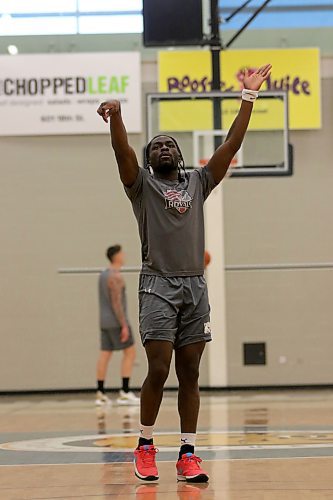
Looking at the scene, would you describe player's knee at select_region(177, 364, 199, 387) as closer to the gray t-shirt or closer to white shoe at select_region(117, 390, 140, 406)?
the gray t-shirt

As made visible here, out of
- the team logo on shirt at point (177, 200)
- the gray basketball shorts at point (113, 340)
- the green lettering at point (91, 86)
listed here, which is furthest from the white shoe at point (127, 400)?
the team logo on shirt at point (177, 200)

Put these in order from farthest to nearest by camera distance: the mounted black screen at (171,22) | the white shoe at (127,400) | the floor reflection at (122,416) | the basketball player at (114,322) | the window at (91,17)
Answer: the window at (91,17)
the basketball player at (114,322)
the white shoe at (127,400)
the mounted black screen at (171,22)
the floor reflection at (122,416)

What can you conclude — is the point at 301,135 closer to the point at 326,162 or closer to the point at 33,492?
the point at 326,162

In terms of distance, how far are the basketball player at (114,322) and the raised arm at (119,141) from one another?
6715 millimetres

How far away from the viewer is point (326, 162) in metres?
14.1

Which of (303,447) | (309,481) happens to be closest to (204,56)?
(303,447)

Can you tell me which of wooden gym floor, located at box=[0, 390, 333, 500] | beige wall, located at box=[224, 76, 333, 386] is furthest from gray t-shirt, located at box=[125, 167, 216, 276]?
beige wall, located at box=[224, 76, 333, 386]

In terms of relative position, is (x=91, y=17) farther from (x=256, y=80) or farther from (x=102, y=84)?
(x=256, y=80)

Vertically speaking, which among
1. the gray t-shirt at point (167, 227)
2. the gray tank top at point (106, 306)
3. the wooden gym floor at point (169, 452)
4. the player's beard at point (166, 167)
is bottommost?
the wooden gym floor at point (169, 452)

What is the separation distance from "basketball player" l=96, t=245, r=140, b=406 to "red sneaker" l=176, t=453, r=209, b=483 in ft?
22.1

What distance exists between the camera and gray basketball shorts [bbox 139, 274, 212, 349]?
488 cm

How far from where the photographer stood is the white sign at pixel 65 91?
1409 centimetres

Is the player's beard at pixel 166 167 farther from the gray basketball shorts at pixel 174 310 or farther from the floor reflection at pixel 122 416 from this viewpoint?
the floor reflection at pixel 122 416

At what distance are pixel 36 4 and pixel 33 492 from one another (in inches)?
424
